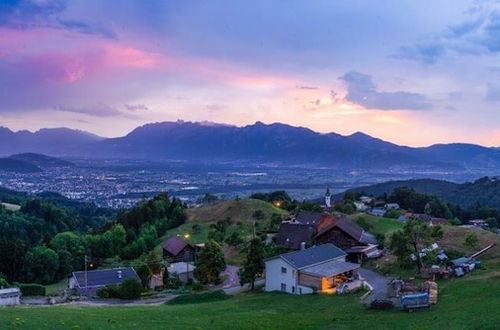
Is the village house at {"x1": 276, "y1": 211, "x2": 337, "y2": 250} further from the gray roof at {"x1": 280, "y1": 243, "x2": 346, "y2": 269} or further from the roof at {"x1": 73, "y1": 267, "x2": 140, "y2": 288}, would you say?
the roof at {"x1": 73, "y1": 267, "x2": 140, "y2": 288}

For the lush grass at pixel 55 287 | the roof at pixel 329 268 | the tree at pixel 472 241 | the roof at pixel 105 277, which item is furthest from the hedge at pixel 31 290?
the tree at pixel 472 241

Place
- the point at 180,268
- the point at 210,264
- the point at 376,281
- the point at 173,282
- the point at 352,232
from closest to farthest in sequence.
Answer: the point at 376,281
the point at 210,264
the point at 173,282
the point at 352,232
the point at 180,268

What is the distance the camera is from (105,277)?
57.8m

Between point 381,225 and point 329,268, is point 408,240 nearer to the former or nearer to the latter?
point 329,268

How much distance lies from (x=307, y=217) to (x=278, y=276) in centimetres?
3545

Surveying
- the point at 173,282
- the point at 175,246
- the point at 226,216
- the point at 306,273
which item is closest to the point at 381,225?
the point at 175,246

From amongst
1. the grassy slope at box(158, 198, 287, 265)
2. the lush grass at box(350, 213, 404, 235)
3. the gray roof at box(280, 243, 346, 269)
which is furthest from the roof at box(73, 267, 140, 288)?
the lush grass at box(350, 213, 404, 235)

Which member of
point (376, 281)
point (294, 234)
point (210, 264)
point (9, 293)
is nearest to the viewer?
point (376, 281)

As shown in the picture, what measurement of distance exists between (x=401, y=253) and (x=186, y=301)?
19.9 meters

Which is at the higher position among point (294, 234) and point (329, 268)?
point (329, 268)

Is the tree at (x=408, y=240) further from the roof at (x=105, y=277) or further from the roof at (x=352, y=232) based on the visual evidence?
the roof at (x=105, y=277)

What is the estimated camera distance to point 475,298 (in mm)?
31438

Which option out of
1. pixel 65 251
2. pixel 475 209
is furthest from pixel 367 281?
pixel 475 209

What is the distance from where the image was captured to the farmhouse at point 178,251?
237 feet
